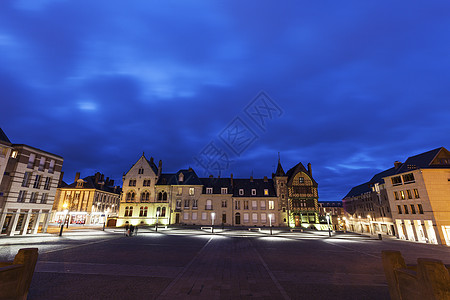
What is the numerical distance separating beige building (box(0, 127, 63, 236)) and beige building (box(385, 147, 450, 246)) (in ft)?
178

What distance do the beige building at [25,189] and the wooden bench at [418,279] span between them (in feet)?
121

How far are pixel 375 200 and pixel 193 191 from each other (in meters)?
48.7

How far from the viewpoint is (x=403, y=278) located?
567cm

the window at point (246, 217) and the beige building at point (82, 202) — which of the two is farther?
the beige building at point (82, 202)

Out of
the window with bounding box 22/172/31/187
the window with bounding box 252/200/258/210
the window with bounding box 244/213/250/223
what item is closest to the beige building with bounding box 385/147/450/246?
the window with bounding box 252/200/258/210

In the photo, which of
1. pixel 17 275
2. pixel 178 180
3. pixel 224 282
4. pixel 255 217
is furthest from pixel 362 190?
pixel 17 275

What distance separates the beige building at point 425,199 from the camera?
26056mm

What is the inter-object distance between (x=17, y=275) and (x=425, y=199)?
40522mm

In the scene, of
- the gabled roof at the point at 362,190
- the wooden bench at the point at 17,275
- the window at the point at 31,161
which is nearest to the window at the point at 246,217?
the gabled roof at the point at 362,190

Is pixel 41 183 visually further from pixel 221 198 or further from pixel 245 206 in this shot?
pixel 245 206

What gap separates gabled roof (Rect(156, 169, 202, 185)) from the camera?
48.9 meters

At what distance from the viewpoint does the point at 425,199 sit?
27.1m

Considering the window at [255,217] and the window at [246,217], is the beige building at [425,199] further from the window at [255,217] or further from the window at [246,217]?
the window at [246,217]

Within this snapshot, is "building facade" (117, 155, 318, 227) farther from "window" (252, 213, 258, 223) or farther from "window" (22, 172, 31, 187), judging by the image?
"window" (22, 172, 31, 187)
